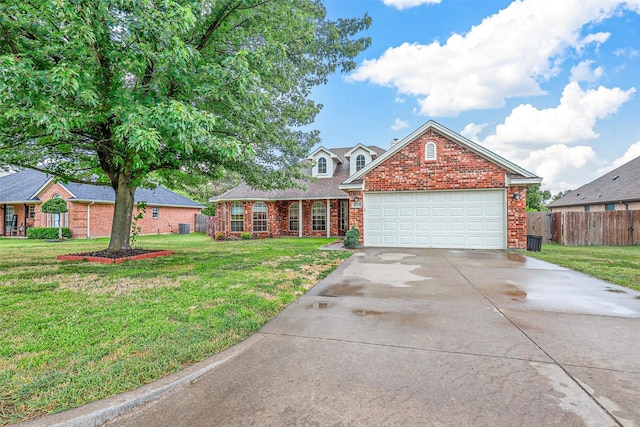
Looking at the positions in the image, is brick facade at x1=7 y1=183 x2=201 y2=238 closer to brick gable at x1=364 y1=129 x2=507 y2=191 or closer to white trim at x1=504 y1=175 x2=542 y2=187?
brick gable at x1=364 y1=129 x2=507 y2=191

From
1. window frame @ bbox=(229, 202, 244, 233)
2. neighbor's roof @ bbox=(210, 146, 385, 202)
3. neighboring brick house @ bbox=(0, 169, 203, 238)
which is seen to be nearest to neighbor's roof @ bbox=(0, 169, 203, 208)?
neighboring brick house @ bbox=(0, 169, 203, 238)

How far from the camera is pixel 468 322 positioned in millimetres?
3951

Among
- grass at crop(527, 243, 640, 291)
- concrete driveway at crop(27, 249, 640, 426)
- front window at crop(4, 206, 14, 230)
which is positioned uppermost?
front window at crop(4, 206, 14, 230)

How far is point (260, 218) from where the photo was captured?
18.8m

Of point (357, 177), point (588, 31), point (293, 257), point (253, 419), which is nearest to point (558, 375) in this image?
point (253, 419)

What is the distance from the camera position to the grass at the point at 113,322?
2418 millimetres

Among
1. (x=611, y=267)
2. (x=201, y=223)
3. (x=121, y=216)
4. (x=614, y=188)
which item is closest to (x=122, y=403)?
(x=121, y=216)

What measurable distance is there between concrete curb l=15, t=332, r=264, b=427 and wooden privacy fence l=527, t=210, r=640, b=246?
1748 cm

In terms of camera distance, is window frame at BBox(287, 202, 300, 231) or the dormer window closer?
window frame at BBox(287, 202, 300, 231)

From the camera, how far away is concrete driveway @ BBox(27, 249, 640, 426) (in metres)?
2.16

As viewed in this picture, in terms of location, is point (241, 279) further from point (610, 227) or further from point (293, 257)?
point (610, 227)

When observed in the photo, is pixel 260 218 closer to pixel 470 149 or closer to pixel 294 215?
pixel 294 215

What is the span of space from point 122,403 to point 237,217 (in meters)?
17.1

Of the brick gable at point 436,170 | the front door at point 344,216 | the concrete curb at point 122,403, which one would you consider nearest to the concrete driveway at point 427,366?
the concrete curb at point 122,403
